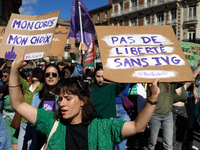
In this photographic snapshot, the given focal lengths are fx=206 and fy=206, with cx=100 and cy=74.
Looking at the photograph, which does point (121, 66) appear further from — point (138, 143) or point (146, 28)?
point (138, 143)

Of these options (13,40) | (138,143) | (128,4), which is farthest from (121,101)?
(128,4)

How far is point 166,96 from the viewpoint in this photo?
3.84 meters

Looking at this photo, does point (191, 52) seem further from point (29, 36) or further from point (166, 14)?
point (166, 14)

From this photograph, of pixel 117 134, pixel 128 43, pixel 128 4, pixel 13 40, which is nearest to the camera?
pixel 117 134

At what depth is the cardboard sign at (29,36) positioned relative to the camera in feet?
7.93

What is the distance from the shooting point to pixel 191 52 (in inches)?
200

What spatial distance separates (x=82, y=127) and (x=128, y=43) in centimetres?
90

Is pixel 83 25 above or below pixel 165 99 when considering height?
above

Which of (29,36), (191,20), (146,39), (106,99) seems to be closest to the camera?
(146,39)

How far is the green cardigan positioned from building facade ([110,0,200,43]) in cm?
2812

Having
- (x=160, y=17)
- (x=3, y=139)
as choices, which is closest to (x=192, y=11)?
(x=160, y=17)

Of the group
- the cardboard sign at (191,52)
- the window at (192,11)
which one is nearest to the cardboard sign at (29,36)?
the cardboard sign at (191,52)

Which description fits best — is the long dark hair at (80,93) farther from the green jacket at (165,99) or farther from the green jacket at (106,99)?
the green jacket at (165,99)

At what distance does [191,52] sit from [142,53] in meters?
3.70
